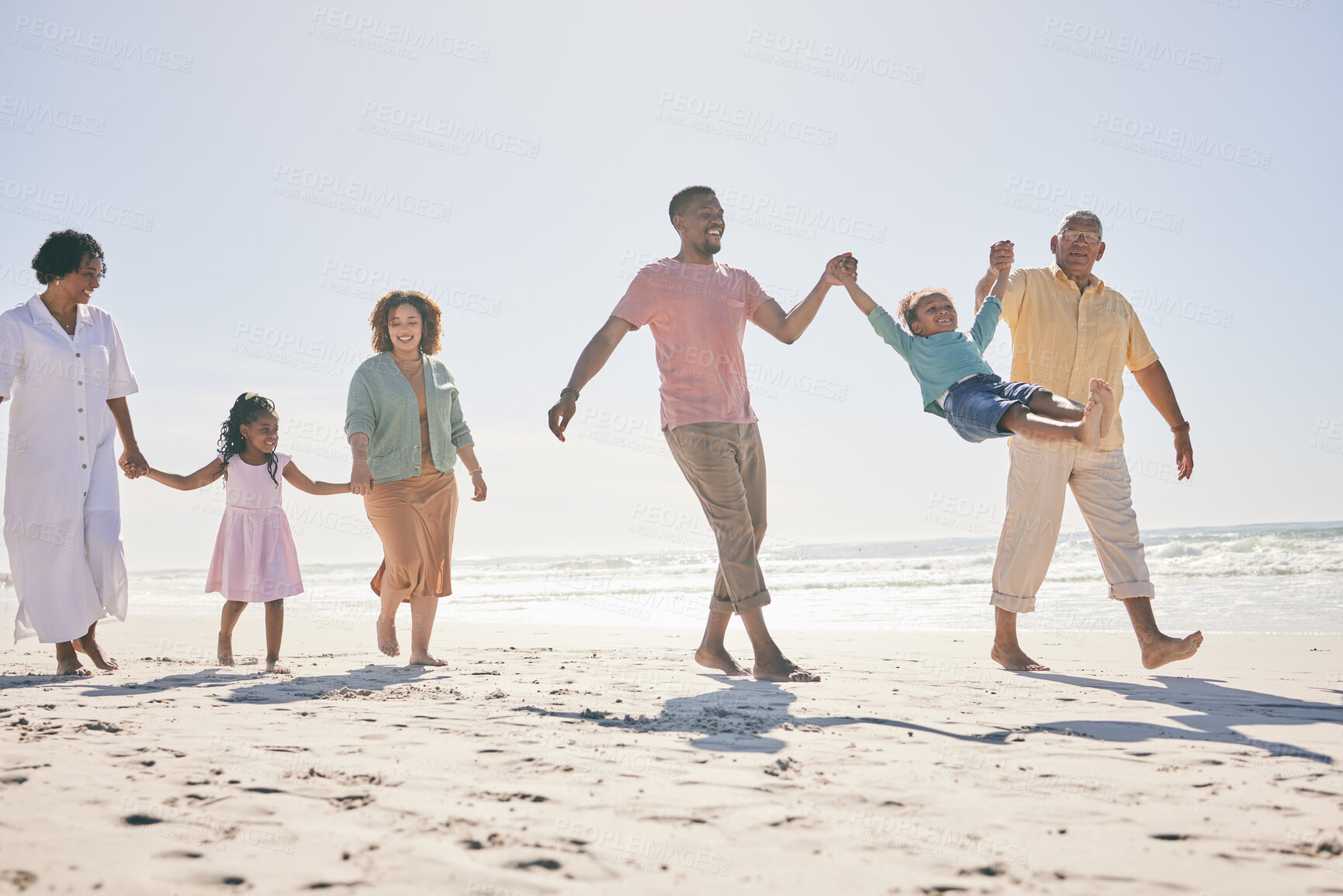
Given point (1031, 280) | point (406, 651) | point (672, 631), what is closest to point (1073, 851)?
point (1031, 280)

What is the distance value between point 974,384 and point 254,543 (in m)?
4.12

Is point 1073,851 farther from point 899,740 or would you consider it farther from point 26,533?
point 26,533

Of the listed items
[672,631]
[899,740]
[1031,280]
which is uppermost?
[1031,280]

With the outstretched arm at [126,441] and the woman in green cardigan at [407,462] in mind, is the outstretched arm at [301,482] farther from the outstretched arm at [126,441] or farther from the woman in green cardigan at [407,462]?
the outstretched arm at [126,441]

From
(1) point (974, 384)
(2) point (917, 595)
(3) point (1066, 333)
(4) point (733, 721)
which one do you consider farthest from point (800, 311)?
(2) point (917, 595)

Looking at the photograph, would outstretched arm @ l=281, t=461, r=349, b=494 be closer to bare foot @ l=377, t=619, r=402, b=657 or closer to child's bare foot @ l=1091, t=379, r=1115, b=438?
bare foot @ l=377, t=619, r=402, b=657

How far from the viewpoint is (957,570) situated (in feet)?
59.1

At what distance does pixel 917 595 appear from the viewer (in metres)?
13.3

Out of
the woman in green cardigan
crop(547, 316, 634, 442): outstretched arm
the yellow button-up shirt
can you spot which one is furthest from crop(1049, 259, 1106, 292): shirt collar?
the woman in green cardigan

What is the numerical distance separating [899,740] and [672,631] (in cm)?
608

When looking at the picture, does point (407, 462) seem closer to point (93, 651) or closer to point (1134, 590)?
point (93, 651)

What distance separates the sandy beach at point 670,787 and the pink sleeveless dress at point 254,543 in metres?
1.04

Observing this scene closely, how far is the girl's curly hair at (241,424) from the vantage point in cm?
551

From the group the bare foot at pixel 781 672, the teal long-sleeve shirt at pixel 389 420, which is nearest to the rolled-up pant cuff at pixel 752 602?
the bare foot at pixel 781 672
